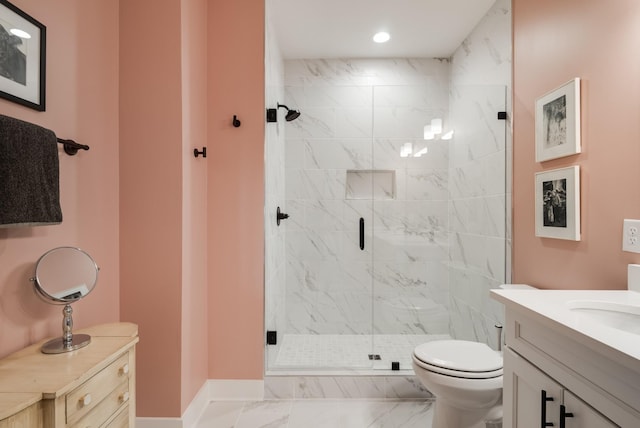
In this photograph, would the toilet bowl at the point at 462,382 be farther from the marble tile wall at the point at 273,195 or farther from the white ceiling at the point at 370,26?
the white ceiling at the point at 370,26

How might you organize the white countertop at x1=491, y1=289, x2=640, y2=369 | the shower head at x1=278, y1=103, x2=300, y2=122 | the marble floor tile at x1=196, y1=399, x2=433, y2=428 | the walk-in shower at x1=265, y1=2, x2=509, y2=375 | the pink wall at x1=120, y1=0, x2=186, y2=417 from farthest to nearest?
the shower head at x1=278, y1=103, x2=300, y2=122, the walk-in shower at x1=265, y1=2, x2=509, y2=375, the marble floor tile at x1=196, y1=399, x2=433, y2=428, the pink wall at x1=120, y1=0, x2=186, y2=417, the white countertop at x1=491, y1=289, x2=640, y2=369

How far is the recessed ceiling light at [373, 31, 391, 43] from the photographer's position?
2.74 m

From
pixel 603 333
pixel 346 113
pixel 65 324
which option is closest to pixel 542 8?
pixel 346 113

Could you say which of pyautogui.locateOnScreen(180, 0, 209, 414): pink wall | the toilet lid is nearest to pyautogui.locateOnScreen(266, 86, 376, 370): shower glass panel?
pyautogui.locateOnScreen(180, 0, 209, 414): pink wall

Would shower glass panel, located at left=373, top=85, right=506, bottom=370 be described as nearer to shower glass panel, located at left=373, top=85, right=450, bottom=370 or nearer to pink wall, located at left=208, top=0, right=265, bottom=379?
shower glass panel, located at left=373, top=85, right=450, bottom=370

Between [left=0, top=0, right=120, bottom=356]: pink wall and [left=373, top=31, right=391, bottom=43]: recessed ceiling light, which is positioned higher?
[left=373, top=31, right=391, bottom=43]: recessed ceiling light

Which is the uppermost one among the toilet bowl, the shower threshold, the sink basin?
the sink basin

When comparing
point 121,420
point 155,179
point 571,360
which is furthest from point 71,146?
point 571,360

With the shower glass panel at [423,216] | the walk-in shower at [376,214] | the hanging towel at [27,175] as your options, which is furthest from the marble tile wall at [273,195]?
the hanging towel at [27,175]

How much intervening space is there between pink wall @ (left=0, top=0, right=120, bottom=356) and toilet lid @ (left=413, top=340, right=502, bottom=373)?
5.16 ft

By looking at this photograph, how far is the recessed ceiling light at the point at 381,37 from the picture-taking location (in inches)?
108

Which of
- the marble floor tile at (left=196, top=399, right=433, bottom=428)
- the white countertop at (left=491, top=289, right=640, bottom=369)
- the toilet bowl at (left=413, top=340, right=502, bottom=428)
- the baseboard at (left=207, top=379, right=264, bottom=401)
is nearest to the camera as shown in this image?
the white countertop at (left=491, top=289, right=640, bottom=369)

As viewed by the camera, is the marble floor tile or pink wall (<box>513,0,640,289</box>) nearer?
pink wall (<box>513,0,640,289</box>)

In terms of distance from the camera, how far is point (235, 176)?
7.22 ft
